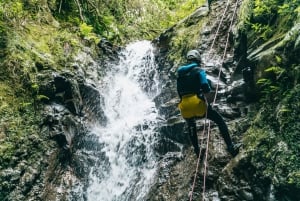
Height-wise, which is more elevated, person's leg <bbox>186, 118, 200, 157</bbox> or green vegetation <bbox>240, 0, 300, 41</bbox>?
green vegetation <bbox>240, 0, 300, 41</bbox>

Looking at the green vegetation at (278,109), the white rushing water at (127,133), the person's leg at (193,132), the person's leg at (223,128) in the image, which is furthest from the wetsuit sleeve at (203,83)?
the white rushing water at (127,133)

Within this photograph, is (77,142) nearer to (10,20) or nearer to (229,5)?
(10,20)

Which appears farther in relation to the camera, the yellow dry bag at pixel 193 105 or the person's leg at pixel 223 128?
the person's leg at pixel 223 128

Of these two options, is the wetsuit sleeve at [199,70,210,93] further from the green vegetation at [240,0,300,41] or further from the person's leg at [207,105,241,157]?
the green vegetation at [240,0,300,41]

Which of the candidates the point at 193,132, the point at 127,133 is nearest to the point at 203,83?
the point at 193,132

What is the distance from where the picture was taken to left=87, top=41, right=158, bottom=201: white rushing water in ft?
28.1

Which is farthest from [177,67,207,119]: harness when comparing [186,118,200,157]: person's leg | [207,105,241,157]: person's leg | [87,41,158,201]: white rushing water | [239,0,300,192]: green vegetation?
[87,41,158,201]: white rushing water

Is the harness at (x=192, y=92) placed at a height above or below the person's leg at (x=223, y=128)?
above

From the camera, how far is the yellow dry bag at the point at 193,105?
239 inches

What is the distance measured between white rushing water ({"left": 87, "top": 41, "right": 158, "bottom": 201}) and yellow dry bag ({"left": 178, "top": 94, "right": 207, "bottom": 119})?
256 centimetres

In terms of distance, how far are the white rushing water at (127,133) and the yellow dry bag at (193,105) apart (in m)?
2.56

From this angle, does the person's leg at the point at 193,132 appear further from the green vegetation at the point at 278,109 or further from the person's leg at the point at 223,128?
the green vegetation at the point at 278,109

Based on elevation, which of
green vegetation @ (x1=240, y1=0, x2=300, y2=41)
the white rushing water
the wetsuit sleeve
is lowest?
the white rushing water

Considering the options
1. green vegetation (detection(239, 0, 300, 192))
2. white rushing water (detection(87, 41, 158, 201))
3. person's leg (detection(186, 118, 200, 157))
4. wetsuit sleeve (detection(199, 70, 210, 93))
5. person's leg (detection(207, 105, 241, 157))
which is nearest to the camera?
green vegetation (detection(239, 0, 300, 192))
